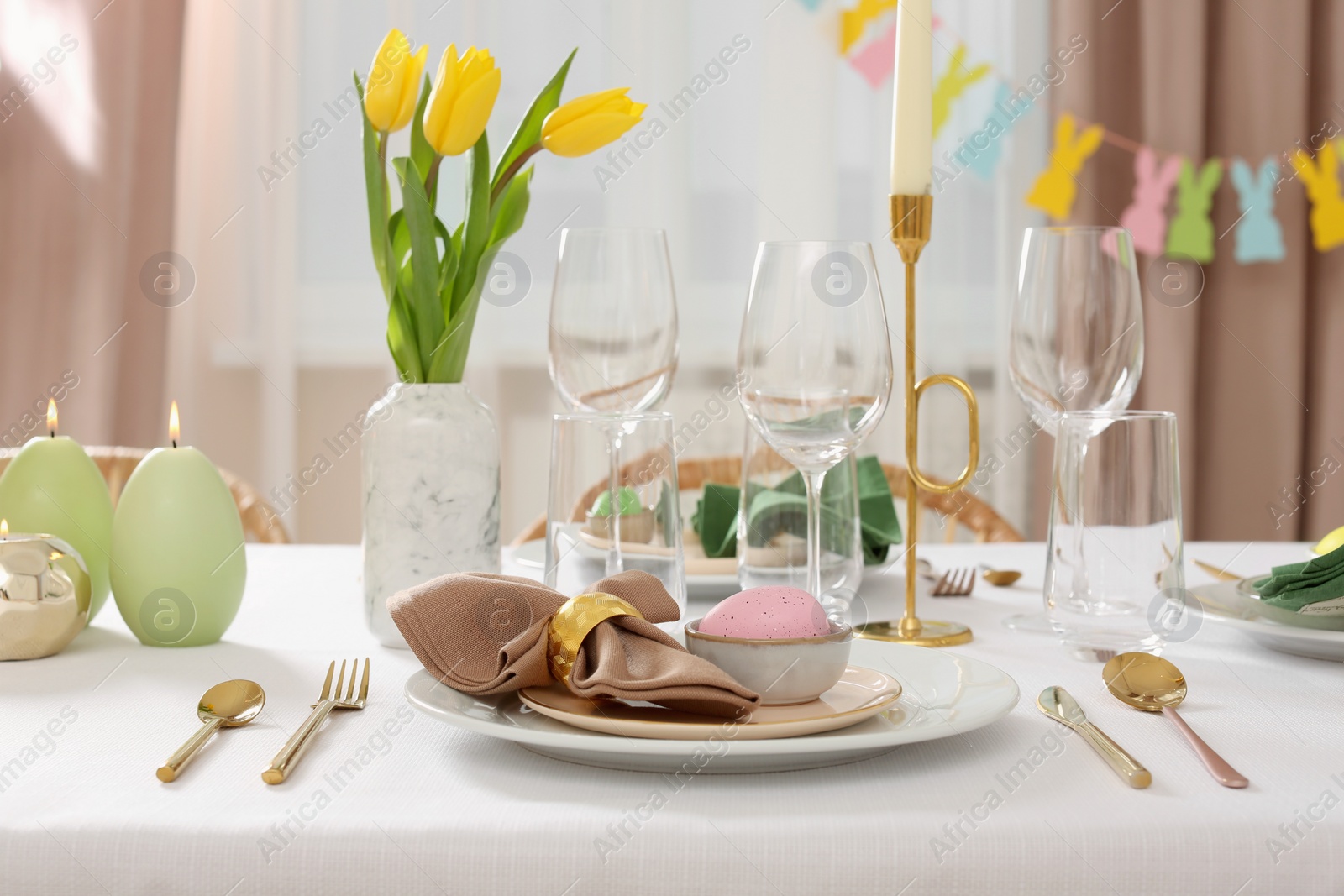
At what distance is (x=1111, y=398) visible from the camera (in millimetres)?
816

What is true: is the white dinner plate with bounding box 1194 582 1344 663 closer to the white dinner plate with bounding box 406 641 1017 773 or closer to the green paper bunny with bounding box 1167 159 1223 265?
the white dinner plate with bounding box 406 641 1017 773

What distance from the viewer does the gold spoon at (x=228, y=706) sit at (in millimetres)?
550

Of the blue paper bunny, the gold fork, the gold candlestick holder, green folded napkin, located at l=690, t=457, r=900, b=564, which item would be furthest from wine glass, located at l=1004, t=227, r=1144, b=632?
the blue paper bunny

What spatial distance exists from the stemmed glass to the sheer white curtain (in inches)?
56.8

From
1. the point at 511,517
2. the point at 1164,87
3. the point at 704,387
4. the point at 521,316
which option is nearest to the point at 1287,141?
the point at 1164,87

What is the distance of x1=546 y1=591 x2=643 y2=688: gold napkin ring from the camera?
0.54m

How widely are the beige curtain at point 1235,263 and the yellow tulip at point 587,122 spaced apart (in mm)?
1651

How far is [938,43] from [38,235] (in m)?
1.72

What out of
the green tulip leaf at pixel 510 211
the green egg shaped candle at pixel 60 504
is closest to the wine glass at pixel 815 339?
the green tulip leaf at pixel 510 211

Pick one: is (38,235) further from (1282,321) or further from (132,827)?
(1282,321)

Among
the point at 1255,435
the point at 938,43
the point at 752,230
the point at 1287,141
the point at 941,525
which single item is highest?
the point at 938,43

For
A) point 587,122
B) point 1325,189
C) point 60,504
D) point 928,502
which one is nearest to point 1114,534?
point 587,122

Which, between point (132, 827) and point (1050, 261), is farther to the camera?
point (1050, 261)

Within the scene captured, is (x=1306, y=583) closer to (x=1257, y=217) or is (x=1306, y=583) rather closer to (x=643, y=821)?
(x=643, y=821)
